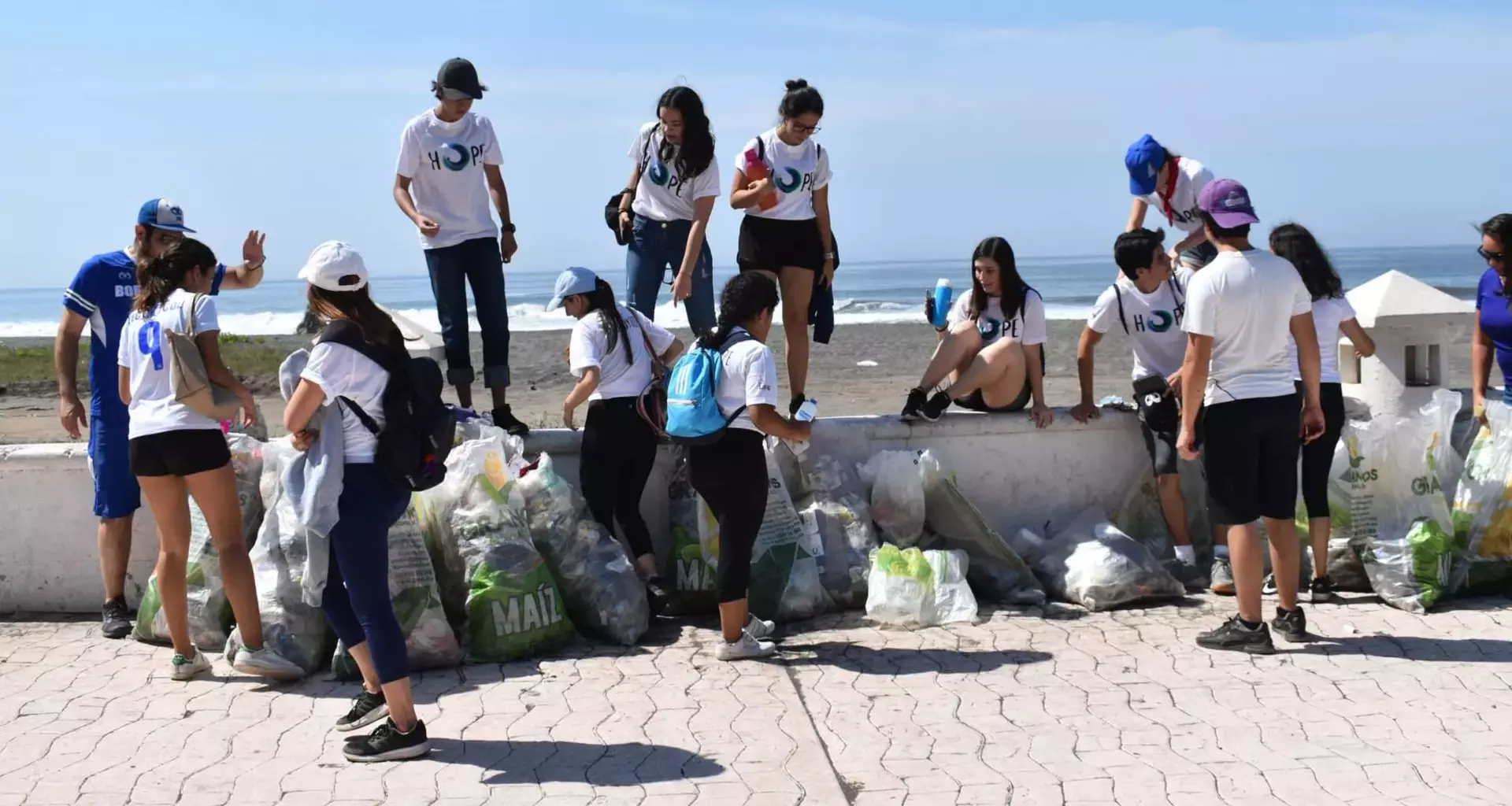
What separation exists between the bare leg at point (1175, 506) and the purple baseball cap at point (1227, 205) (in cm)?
162

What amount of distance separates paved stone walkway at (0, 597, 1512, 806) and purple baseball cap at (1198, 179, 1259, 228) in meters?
1.62

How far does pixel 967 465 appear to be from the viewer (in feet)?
22.4

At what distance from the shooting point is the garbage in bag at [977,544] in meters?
6.31

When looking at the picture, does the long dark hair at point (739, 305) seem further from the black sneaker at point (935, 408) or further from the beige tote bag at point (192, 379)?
the beige tote bag at point (192, 379)

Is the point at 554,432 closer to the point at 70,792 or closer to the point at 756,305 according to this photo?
the point at 756,305

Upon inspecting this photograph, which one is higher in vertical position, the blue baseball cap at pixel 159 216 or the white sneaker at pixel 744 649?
the blue baseball cap at pixel 159 216

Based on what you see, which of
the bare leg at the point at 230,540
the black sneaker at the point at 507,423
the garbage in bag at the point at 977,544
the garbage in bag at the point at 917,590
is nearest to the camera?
the bare leg at the point at 230,540

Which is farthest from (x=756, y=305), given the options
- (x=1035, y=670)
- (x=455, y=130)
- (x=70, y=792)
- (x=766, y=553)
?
(x=70, y=792)

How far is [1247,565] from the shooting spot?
544 cm

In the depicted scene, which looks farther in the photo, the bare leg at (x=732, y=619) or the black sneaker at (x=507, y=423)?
the black sneaker at (x=507, y=423)

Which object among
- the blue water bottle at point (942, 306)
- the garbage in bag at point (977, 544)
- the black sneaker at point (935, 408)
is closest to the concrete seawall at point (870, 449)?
the black sneaker at point (935, 408)

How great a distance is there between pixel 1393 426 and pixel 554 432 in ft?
12.0

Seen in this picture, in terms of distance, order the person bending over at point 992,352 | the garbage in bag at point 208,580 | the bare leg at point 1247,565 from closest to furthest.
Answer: the bare leg at point 1247,565 → the garbage in bag at point 208,580 → the person bending over at point 992,352

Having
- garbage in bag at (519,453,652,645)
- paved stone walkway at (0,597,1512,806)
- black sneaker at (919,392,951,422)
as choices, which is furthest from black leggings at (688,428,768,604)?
black sneaker at (919,392,951,422)
